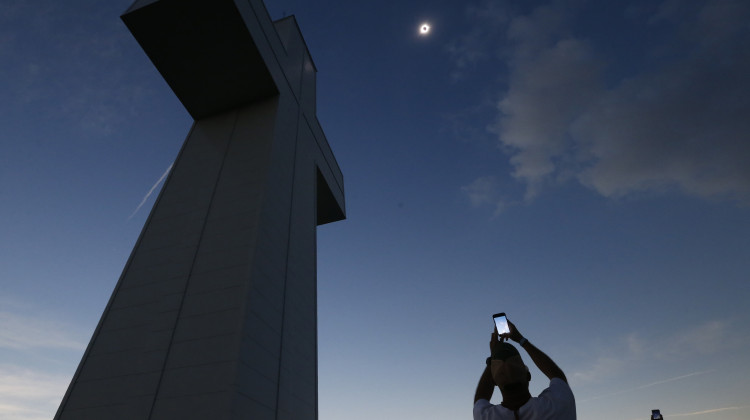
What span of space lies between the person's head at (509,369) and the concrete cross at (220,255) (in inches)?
247

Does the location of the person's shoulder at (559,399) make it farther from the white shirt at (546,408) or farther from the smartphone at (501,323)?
the smartphone at (501,323)

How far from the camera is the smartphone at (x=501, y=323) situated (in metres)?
3.30

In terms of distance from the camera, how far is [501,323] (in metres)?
3.36

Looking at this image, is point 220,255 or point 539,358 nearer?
point 539,358

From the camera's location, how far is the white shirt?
2.26 m

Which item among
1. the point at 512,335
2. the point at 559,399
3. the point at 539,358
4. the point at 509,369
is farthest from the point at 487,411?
the point at 512,335

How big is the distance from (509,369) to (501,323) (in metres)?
1.05

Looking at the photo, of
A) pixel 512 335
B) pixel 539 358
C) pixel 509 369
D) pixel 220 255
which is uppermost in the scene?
pixel 220 255

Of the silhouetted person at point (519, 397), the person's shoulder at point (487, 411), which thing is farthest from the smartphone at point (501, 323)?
the person's shoulder at point (487, 411)

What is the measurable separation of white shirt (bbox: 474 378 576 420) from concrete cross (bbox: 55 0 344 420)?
6.16 m

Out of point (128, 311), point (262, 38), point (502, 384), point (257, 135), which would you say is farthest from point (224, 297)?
point (262, 38)

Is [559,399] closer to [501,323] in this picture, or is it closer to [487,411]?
[487,411]

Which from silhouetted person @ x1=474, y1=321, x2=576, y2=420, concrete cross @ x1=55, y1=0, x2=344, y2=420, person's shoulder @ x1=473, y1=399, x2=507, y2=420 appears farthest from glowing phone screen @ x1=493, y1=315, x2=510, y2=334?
concrete cross @ x1=55, y1=0, x2=344, y2=420

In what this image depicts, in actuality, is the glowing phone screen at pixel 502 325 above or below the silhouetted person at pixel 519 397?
above
